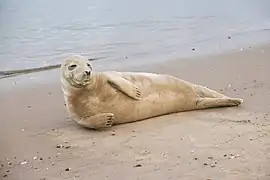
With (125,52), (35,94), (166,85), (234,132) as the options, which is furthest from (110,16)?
(234,132)

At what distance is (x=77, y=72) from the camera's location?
4.64m

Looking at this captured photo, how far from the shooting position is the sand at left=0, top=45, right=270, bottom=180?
3.66 metres

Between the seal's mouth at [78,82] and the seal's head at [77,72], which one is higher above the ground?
the seal's head at [77,72]

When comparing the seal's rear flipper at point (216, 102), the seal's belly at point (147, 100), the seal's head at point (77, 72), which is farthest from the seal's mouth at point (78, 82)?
the seal's rear flipper at point (216, 102)

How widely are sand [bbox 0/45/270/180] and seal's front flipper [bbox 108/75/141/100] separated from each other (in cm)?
23

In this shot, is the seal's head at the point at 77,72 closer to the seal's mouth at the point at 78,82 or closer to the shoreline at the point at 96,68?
the seal's mouth at the point at 78,82

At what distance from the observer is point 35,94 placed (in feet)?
20.1

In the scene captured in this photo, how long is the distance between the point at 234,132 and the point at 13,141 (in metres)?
1.63

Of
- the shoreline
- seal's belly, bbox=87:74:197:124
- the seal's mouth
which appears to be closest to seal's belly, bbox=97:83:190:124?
seal's belly, bbox=87:74:197:124

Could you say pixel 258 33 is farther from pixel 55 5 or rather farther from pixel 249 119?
pixel 55 5

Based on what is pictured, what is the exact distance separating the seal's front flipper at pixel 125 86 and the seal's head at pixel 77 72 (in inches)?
8.7

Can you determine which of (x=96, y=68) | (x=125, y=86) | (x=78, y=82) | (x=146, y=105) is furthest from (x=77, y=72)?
(x=96, y=68)

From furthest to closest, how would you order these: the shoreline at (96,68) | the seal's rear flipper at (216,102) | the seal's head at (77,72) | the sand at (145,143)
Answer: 1. the shoreline at (96,68)
2. the seal's rear flipper at (216,102)
3. the seal's head at (77,72)
4. the sand at (145,143)

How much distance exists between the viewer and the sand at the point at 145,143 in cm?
366
